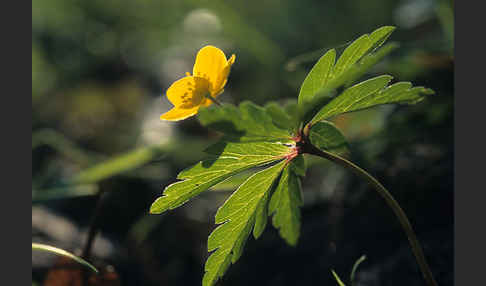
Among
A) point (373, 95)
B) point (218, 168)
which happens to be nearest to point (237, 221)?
point (218, 168)

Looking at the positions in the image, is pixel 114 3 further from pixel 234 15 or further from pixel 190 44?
pixel 234 15

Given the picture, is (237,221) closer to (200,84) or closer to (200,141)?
(200,84)

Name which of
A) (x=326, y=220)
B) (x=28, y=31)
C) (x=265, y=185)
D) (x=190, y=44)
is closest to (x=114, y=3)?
(x=190, y=44)

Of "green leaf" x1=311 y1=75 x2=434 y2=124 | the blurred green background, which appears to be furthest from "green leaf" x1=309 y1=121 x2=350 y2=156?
the blurred green background

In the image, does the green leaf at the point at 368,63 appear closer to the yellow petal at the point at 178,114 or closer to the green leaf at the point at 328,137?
the green leaf at the point at 328,137

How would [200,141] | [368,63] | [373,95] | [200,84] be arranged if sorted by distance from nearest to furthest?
[368,63], [373,95], [200,84], [200,141]

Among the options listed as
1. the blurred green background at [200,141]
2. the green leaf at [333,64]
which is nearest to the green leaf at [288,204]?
the green leaf at [333,64]
